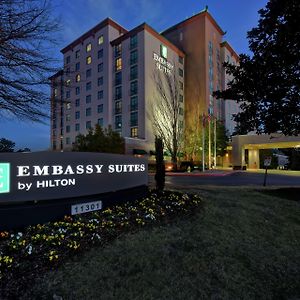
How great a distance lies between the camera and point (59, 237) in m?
4.33

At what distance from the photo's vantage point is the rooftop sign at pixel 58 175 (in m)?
4.52

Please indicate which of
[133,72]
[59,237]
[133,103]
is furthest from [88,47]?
[59,237]

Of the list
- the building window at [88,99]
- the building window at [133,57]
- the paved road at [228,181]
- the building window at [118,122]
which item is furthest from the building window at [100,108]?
the paved road at [228,181]

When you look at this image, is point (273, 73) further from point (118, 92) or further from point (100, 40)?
point (100, 40)

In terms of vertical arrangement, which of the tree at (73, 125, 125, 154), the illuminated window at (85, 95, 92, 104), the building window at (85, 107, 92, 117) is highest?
the illuminated window at (85, 95, 92, 104)

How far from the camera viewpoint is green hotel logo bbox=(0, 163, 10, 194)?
4398 millimetres

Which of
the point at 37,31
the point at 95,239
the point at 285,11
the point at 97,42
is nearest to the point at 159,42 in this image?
the point at 97,42

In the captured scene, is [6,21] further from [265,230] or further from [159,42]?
[159,42]

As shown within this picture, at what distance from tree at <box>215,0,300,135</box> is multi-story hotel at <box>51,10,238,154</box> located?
102 feet

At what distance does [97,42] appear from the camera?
52062 mm

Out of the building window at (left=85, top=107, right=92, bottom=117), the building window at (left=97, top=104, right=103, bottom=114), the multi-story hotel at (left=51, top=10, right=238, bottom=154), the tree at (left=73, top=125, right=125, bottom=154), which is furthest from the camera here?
the building window at (left=85, top=107, right=92, bottom=117)

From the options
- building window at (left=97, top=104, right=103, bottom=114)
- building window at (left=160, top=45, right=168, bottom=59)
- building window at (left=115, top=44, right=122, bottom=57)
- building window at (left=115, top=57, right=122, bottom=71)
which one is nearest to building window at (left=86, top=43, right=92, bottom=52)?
building window at (left=115, top=44, right=122, bottom=57)

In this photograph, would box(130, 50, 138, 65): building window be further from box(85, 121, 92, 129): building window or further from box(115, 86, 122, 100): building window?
box(85, 121, 92, 129): building window

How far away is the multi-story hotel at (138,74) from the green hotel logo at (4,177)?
3661 cm
